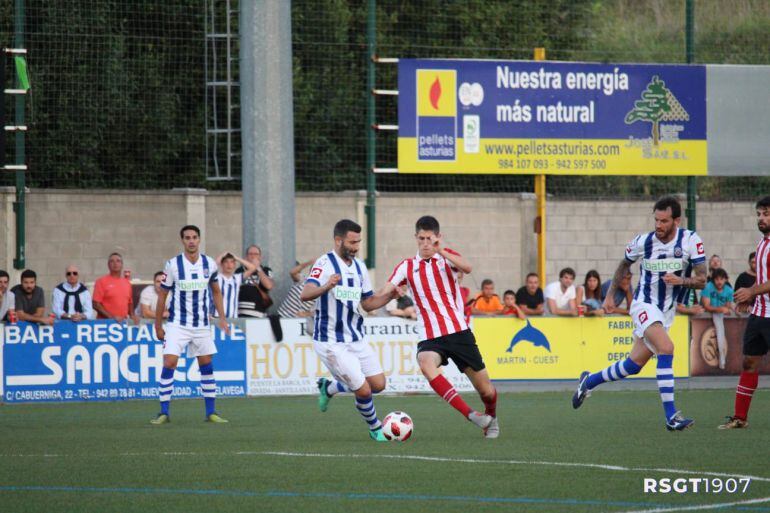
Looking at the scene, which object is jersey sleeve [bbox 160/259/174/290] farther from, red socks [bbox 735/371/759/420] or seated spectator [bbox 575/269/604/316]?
seated spectator [bbox 575/269/604/316]

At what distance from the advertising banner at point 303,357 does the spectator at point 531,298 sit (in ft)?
6.97

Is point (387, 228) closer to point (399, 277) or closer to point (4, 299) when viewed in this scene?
point (4, 299)

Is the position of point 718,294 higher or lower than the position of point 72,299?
lower

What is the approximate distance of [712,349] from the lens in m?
20.1

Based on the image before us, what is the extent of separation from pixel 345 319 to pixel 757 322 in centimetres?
381

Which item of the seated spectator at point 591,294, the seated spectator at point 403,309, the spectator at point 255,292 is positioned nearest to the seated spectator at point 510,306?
the seated spectator at point 591,294

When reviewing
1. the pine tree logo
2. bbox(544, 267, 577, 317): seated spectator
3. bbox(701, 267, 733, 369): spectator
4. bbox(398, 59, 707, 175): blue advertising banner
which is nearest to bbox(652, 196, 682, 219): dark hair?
bbox(544, 267, 577, 317): seated spectator

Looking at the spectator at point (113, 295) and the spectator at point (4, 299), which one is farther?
the spectator at point (113, 295)

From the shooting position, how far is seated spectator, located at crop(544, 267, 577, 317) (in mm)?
20047

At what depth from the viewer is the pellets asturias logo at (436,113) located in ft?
72.8

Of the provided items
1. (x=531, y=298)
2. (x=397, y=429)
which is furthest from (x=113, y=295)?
(x=397, y=429)

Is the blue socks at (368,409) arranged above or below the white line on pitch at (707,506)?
below

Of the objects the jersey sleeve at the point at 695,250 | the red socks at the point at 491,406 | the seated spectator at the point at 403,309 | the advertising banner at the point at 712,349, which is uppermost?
the jersey sleeve at the point at 695,250

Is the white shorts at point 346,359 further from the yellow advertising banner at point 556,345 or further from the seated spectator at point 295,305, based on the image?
the yellow advertising banner at point 556,345
